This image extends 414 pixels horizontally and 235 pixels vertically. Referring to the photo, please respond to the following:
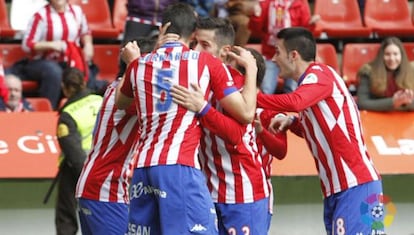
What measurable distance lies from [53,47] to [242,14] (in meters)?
1.88

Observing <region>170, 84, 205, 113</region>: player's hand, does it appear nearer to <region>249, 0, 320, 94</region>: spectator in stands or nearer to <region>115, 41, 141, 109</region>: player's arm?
<region>115, 41, 141, 109</region>: player's arm

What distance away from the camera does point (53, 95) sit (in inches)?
445

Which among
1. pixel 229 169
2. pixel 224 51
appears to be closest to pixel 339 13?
pixel 224 51

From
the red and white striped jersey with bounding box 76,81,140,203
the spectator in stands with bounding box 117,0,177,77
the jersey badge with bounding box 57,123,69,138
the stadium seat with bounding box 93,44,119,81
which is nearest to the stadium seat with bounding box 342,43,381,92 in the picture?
the spectator in stands with bounding box 117,0,177,77

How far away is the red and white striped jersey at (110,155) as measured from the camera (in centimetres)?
731

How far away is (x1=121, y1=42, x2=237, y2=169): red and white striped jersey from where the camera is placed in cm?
661

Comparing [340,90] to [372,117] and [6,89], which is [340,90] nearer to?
[372,117]

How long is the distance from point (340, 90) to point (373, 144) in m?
3.05

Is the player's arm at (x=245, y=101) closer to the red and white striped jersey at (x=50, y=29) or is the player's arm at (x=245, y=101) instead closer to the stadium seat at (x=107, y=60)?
the red and white striped jersey at (x=50, y=29)

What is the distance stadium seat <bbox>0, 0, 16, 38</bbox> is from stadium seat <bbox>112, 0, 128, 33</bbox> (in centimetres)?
109

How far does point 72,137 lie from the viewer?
8914 millimetres

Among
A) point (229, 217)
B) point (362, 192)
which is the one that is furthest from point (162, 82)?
point (362, 192)

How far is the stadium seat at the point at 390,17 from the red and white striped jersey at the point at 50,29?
128 inches

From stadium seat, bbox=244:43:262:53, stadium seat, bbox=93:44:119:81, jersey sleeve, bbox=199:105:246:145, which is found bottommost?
stadium seat, bbox=93:44:119:81
